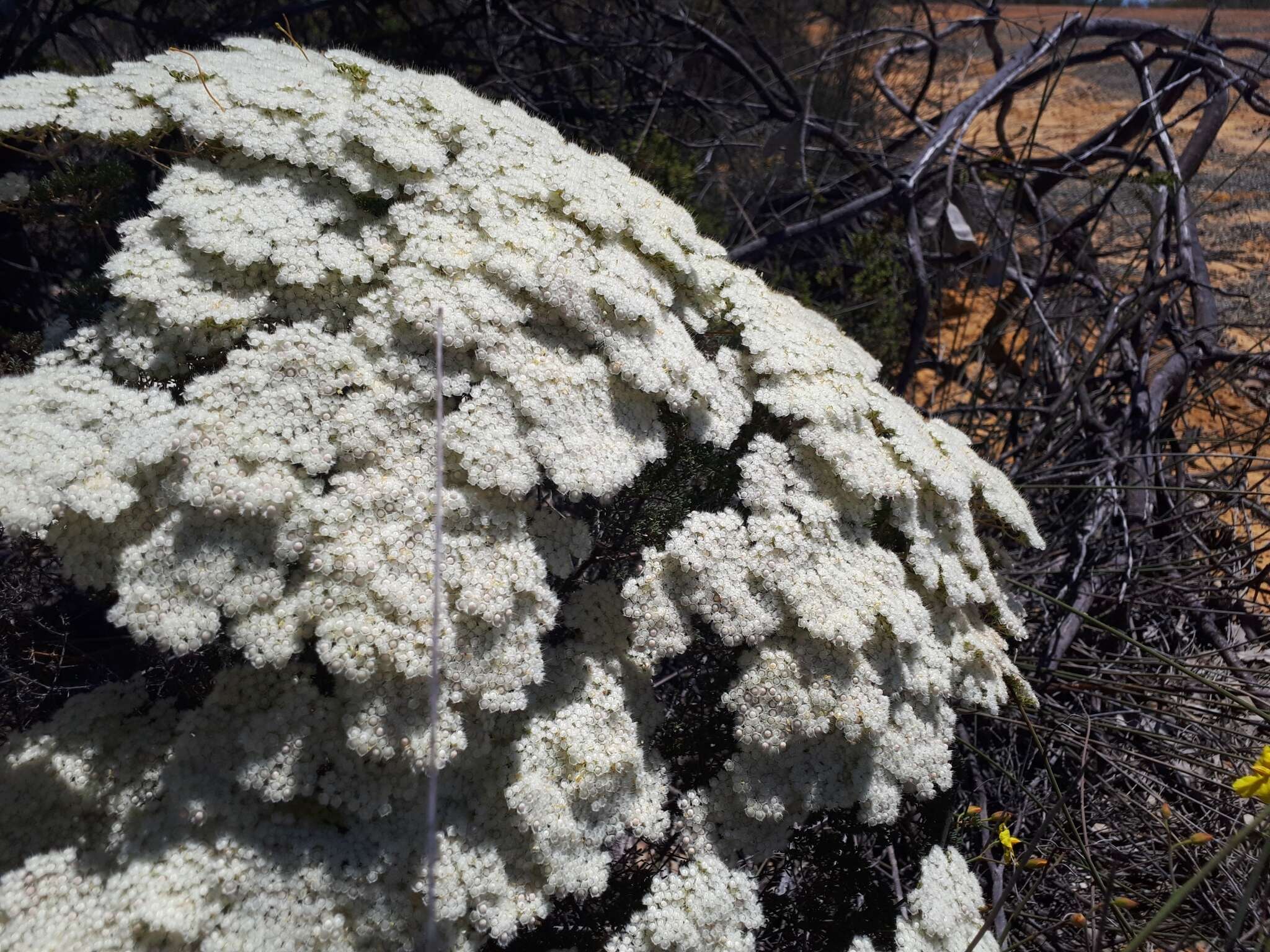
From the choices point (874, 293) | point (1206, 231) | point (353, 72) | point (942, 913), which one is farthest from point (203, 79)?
point (1206, 231)

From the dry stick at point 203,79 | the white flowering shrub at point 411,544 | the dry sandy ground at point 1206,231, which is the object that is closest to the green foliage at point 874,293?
the dry sandy ground at point 1206,231

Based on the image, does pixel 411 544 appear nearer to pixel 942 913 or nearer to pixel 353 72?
pixel 353 72

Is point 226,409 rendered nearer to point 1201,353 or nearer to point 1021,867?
point 1021,867

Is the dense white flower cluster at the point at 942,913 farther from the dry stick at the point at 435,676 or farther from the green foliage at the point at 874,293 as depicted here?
the green foliage at the point at 874,293

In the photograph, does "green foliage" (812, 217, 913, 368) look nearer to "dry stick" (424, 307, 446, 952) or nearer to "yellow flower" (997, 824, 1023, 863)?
"yellow flower" (997, 824, 1023, 863)

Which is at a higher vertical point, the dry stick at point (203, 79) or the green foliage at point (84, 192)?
the dry stick at point (203, 79)

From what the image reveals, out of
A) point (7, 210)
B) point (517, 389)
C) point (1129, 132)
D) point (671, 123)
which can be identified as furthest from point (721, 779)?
point (671, 123)
